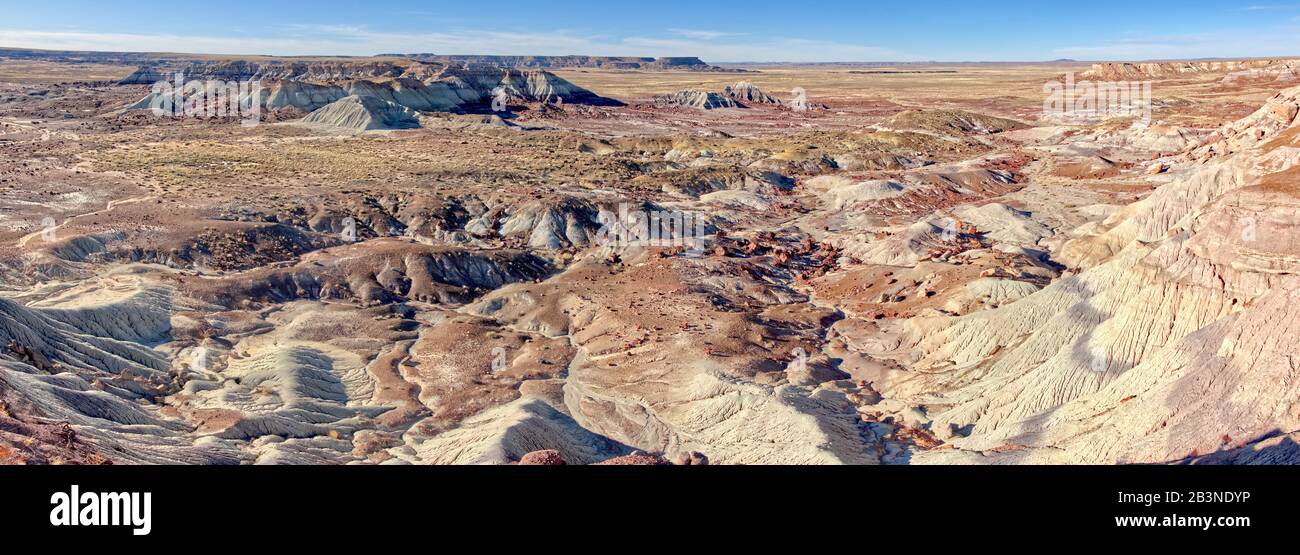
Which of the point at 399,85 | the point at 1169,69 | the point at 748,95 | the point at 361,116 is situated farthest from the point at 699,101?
the point at 1169,69

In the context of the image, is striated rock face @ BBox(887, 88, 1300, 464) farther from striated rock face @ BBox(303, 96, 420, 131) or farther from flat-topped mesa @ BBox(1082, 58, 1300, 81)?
flat-topped mesa @ BBox(1082, 58, 1300, 81)

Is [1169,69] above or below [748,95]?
above

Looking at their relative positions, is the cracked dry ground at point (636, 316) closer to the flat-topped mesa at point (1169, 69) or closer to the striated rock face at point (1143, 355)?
the striated rock face at point (1143, 355)

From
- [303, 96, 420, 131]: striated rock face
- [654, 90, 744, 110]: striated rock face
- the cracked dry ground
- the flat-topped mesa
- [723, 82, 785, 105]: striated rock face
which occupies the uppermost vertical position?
the flat-topped mesa

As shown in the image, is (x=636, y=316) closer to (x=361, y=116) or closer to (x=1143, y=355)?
(x=1143, y=355)

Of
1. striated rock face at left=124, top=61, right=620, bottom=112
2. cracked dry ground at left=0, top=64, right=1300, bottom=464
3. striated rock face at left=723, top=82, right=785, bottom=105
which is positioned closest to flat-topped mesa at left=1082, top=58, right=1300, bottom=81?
striated rock face at left=723, top=82, right=785, bottom=105

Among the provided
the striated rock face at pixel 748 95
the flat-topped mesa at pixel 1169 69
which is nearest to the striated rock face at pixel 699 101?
the striated rock face at pixel 748 95
